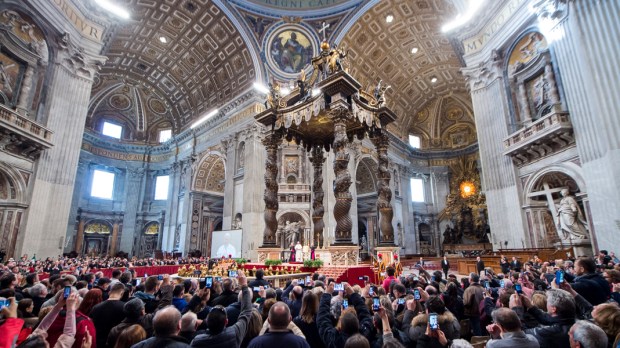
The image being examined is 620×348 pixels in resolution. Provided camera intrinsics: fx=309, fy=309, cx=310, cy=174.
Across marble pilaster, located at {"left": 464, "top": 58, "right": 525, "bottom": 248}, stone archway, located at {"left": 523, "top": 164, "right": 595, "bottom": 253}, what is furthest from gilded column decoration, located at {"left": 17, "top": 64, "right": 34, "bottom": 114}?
stone archway, located at {"left": 523, "top": 164, "right": 595, "bottom": 253}

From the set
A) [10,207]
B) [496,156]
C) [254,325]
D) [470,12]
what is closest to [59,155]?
Result: [10,207]

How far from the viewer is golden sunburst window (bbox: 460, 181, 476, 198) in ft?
78.4

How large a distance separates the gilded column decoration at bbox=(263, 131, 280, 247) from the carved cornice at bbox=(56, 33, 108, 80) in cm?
877

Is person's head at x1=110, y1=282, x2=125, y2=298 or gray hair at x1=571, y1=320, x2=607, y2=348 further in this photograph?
person's head at x1=110, y1=282, x2=125, y2=298

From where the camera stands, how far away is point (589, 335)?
5.59 ft

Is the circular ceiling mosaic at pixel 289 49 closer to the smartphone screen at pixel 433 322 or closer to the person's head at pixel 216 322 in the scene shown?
the person's head at pixel 216 322

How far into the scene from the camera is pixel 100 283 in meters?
3.65

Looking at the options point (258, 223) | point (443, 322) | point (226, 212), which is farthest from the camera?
point (226, 212)

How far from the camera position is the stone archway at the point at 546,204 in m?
10.2

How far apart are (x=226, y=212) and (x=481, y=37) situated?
15.2 m

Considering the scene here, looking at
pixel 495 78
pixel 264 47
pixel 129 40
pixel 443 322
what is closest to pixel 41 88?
pixel 129 40

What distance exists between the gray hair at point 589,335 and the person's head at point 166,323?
2.34m

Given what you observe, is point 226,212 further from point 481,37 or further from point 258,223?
point 481,37

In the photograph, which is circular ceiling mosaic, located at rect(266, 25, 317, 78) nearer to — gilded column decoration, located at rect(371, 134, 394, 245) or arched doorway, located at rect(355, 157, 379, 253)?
arched doorway, located at rect(355, 157, 379, 253)
